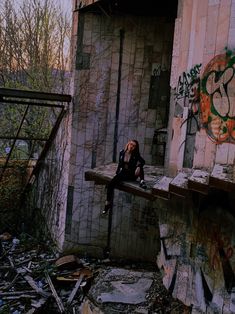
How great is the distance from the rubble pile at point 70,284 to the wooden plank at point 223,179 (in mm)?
3010

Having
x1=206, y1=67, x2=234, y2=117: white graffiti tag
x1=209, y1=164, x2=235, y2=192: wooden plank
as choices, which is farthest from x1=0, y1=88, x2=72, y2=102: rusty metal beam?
x1=209, y1=164, x2=235, y2=192: wooden plank

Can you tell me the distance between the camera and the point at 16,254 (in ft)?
38.7

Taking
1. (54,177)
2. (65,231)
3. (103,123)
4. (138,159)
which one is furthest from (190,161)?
(54,177)

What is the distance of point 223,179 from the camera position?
15.6 feet

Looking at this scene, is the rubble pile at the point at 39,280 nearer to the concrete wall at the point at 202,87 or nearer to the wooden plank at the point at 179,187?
the concrete wall at the point at 202,87

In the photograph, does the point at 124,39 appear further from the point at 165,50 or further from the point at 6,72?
the point at 6,72

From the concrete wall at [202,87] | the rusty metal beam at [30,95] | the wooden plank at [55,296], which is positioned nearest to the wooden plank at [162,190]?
the concrete wall at [202,87]

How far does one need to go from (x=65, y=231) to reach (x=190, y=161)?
570 cm

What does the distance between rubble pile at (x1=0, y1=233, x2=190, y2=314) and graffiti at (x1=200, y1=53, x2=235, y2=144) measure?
3.20 metres

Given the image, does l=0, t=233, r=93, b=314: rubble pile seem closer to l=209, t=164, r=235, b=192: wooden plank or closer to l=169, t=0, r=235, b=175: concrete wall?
l=169, t=0, r=235, b=175: concrete wall

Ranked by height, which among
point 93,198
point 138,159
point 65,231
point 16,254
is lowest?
point 16,254

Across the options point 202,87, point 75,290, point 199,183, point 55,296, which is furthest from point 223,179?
point 55,296

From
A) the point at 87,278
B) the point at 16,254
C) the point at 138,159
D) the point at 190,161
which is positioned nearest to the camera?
the point at 190,161

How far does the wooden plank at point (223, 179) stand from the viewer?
466 centimetres
